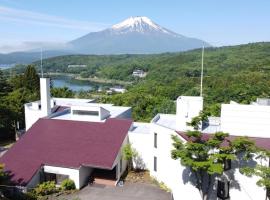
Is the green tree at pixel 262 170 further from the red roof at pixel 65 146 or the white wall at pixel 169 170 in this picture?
the red roof at pixel 65 146

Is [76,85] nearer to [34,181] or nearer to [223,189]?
[34,181]

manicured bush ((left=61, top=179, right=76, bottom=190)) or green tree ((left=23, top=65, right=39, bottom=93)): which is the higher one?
green tree ((left=23, top=65, right=39, bottom=93))

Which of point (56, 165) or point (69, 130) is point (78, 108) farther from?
point (56, 165)

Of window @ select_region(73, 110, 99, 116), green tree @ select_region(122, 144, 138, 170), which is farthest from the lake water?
green tree @ select_region(122, 144, 138, 170)

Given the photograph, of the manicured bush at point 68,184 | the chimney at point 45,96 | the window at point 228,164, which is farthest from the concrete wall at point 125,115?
the window at point 228,164

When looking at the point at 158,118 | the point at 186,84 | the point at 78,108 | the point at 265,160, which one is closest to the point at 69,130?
the point at 78,108

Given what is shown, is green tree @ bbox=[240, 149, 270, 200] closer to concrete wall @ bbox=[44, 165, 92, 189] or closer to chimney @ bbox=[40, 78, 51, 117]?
concrete wall @ bbox=[44, 165, 92, 189]
